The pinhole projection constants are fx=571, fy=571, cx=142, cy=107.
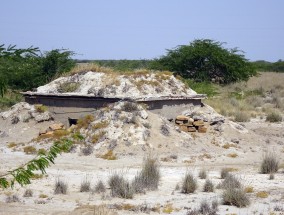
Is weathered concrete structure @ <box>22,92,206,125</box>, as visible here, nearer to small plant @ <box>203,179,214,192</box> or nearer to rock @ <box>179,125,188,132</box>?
rock @ <box>179,125,188,132</box>

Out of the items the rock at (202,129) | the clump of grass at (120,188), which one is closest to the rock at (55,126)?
the rock at (202,129)

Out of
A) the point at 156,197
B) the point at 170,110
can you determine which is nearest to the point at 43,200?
the point at 156,197

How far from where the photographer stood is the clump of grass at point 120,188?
12.4 metres

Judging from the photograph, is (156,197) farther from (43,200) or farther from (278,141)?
(278,141)

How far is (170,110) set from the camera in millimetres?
20859

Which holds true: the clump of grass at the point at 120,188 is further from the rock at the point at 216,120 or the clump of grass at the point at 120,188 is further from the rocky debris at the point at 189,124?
the rock at the point at 216,120

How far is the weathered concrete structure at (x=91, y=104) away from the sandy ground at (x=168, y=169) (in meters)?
0.77

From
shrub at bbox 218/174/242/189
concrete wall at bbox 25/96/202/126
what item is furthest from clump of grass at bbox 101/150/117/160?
shrub at bbox 218/174/242/189

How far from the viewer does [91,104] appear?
20.7 meters

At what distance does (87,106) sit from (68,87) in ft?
6.08

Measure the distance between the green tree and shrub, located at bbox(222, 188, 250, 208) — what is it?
2982cm

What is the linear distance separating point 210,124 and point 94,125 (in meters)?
4.60

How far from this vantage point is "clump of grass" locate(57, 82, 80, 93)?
72.4 ft

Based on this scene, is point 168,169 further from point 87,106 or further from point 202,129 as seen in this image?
point 87,106
